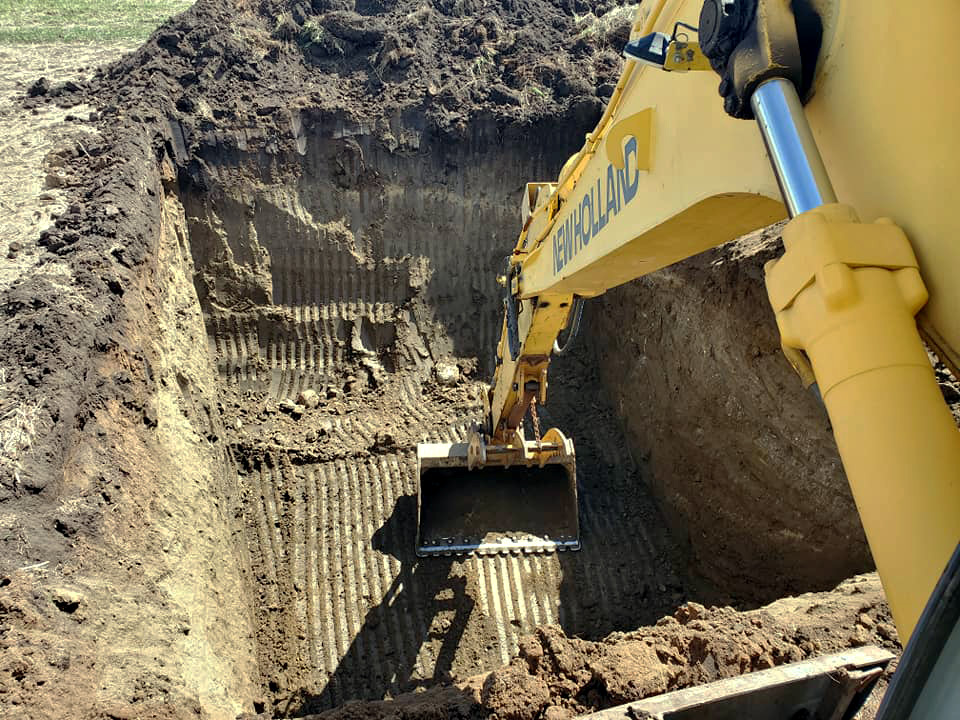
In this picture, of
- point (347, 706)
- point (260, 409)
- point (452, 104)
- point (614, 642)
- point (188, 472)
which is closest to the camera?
point (347, 706)

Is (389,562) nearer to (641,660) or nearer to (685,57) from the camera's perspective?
(641,660)

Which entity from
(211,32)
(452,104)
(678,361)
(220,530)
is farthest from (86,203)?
(678,361)

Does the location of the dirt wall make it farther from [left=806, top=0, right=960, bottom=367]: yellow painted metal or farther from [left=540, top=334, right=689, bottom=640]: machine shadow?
[left=806, top=0, right=960, bottom=367]: yellow painted metal

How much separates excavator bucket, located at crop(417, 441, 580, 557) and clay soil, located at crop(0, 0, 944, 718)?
225 millimetres

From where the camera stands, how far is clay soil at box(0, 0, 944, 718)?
3.85 m

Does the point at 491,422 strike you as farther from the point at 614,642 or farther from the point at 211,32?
the point at 211,32

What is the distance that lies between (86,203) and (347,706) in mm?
5515

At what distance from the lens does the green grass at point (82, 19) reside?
35.6 ft

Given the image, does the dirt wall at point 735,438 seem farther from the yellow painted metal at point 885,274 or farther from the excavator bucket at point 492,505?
the yellow painted metal at point 885,274

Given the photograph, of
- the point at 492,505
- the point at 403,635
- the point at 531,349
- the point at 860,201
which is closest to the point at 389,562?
the point at 403,635

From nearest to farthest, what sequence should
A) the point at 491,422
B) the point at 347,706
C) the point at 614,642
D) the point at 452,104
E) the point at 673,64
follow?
the point at 673,64 → the point at 347,706 → the point at 614,642 → the point at 491,422 → the point at 452,104

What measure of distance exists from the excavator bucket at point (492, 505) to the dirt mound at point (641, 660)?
2.40 m

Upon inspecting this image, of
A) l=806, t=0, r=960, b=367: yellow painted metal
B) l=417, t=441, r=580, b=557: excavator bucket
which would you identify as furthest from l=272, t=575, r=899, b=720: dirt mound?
l=806, t=0, r=960, b=367: yellow painted metal

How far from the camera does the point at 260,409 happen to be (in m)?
7.96
